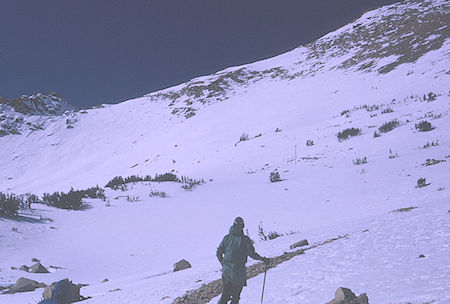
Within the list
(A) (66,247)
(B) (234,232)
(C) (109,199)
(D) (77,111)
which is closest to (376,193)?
(B) (234,232)

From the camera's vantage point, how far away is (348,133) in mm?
16484

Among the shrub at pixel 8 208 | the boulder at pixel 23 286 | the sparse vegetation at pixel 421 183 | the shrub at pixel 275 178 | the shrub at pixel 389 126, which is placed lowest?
the sparse vegetation at pixel 421 183

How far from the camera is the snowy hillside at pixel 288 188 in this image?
4.75 m

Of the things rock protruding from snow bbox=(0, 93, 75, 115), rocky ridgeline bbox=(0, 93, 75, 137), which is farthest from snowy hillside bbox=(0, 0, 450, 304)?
rock protruding from snow bbox=(0, 93, 75, 115)

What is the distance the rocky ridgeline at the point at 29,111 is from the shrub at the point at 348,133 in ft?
124

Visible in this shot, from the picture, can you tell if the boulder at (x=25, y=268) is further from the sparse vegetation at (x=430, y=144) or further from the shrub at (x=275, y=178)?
the sparse vegetation at (x=430, y=144)

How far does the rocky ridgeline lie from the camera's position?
39.1 metres

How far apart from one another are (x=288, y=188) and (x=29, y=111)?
43801mm

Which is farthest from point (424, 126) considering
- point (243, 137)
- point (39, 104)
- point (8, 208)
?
point (39, 104)

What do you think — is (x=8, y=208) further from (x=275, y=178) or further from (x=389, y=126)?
(x=389, y=126)

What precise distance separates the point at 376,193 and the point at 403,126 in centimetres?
728

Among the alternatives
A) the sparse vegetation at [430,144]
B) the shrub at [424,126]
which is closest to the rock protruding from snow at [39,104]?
the shrub at [424,126]

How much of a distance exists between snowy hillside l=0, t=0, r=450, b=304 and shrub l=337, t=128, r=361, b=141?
106 mm

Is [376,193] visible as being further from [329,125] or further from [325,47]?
[325,47]
